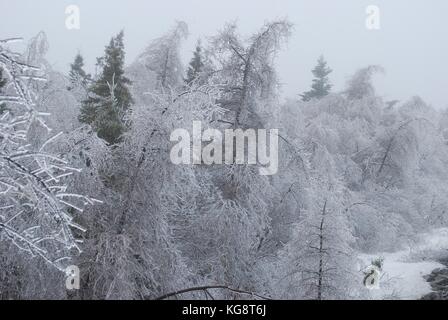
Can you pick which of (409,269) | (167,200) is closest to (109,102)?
(167,200)

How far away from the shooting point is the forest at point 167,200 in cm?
531

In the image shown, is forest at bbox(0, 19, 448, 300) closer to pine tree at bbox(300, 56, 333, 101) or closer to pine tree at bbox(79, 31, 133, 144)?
pine tree at bbox(79, 31, 133, 144)

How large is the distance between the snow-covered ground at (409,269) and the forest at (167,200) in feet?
1.97

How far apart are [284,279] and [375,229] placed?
8455mm

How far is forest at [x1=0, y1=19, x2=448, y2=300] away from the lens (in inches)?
209

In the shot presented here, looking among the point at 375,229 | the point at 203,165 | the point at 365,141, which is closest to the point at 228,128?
the point at 203,165

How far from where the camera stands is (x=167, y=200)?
7711 millimetres

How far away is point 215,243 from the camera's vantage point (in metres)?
9.82

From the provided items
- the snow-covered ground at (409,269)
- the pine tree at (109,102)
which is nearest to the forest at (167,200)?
the pine tree at (109,102)

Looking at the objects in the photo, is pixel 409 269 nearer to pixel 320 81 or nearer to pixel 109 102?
pixel 109 102

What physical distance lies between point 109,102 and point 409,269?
10.1 m

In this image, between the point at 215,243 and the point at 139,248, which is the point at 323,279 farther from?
the point at 139,248

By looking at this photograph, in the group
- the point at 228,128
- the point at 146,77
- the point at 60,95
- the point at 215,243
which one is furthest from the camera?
the point at 146,77

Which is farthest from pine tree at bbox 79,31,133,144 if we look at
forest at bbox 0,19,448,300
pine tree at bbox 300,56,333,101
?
pine tree at bbox 300,56,333,101
